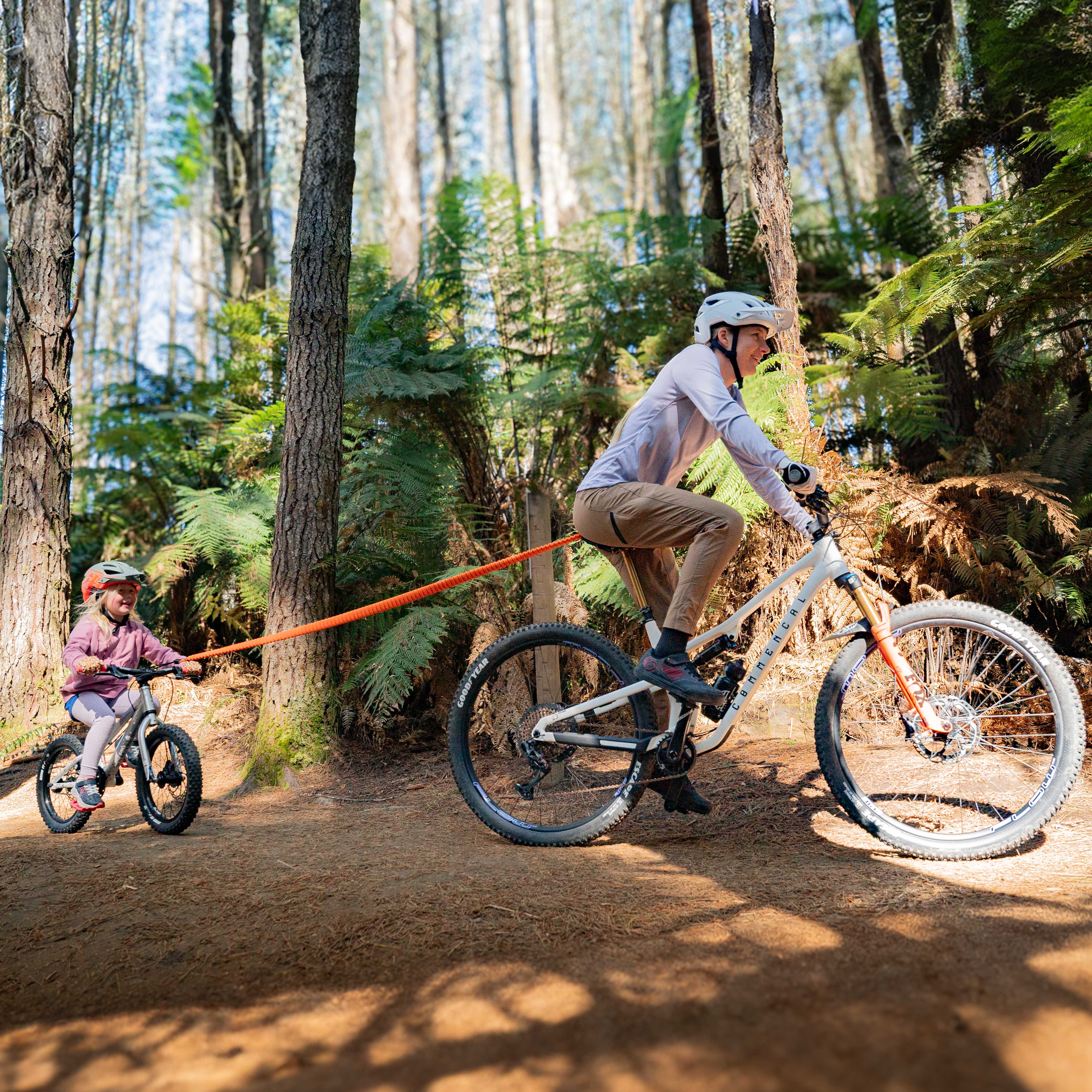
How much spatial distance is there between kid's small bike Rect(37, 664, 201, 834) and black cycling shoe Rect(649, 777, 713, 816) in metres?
2.30

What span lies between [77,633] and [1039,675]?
4.79 metres

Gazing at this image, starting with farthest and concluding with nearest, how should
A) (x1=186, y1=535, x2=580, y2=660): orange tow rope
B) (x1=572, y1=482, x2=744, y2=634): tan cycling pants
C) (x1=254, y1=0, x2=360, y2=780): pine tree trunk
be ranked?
(x1=254, y1=0, x2=360, y2=780): pine tree trunk → (x1=186, y1=535, x2=580, y2=660): orange tow rope → (x1=572, y1=482, x2=744, y2=634): tan cycling pants

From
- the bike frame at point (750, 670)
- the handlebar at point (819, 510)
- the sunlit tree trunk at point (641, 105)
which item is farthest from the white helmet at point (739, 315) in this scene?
the sunlit tree trunk at point (641, 105)

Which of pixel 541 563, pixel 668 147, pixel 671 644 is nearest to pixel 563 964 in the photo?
pixel 671 644

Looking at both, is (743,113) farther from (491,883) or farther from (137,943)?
(137,943)

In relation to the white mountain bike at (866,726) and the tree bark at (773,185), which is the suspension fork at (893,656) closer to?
the white mountain bike at (866,726)

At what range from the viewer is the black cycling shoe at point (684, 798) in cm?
354

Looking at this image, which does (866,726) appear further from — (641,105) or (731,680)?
(641,105)

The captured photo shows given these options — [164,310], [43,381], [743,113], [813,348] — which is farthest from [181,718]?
[164,310]

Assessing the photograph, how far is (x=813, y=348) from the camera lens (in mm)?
7312

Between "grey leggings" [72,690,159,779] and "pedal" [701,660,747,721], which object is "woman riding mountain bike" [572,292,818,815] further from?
"grey leggings" [72,690,159,779]

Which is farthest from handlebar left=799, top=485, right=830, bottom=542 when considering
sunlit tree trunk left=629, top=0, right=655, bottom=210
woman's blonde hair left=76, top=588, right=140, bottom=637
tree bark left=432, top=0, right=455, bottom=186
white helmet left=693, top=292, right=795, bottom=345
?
tree bark left=432, top=0, right=455, bottom=186

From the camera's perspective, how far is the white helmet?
346 centimetres

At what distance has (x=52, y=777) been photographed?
16.3ft
